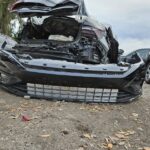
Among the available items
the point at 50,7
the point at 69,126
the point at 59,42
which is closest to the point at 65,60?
the point at 59,42

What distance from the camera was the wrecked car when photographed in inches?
310

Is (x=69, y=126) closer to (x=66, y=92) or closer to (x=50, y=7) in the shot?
(x=66, y=92)

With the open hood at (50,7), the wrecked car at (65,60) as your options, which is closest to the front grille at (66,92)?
the wrecked car at (65,60)

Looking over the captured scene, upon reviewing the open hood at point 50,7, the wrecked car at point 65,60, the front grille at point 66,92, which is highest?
the open hood at point 50,7

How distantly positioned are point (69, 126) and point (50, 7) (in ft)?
9.37

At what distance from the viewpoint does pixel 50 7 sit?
871cm

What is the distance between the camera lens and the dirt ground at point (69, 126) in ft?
19.6

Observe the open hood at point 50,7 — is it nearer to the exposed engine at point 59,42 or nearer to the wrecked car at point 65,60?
the wrecked car at point 65,60

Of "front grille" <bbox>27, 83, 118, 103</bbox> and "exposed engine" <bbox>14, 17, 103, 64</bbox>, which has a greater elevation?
"exposed engine" <bbox>14, 17, 103, 64</bbox>

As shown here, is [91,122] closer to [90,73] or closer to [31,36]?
[90,73]

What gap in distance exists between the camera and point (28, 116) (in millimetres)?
6848

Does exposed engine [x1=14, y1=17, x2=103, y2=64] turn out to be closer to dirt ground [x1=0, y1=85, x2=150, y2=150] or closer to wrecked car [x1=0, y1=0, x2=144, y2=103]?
wrecked car [x1=0, y1=0, x2=144, y2=103]

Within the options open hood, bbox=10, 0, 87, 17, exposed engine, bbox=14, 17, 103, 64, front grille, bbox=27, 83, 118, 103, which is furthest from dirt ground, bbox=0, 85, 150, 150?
open hood, bbox=10, 0, 87, 17

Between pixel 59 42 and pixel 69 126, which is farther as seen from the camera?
pixel 59 42
